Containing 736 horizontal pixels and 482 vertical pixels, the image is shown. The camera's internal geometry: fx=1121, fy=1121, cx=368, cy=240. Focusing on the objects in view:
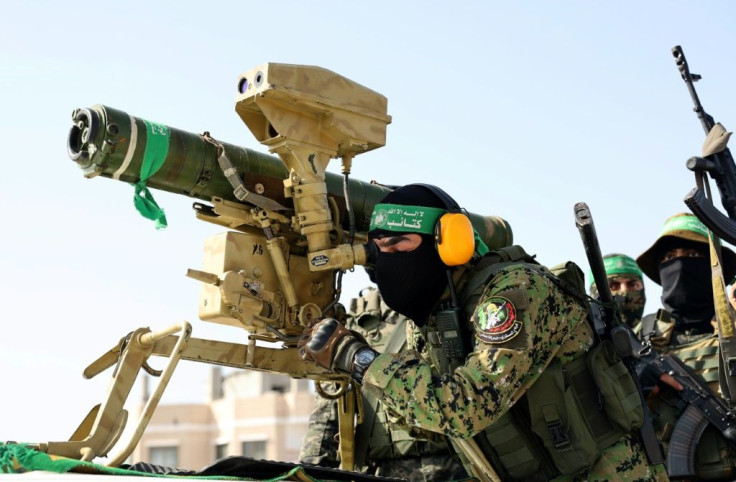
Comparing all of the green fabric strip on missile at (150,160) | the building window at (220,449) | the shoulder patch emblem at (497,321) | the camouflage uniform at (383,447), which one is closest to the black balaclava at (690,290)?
the camouflage uniform at (383,447)

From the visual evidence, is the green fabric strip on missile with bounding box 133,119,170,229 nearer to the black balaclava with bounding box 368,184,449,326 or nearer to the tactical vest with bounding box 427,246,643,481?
the black balaclava with bounding box 368,184,449,326

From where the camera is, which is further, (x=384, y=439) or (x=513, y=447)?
(x=384, y=439)

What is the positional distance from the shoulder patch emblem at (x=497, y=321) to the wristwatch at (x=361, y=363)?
460 mm

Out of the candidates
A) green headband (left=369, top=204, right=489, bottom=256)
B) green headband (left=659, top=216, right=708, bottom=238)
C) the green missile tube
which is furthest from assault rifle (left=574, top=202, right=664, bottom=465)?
green headband (left=659, top=216, right=708, bottom=238)

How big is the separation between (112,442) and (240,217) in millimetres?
1257

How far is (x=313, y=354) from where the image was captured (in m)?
4.75

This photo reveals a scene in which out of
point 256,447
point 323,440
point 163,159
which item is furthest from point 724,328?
point 256,447

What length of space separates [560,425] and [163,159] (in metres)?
2.14

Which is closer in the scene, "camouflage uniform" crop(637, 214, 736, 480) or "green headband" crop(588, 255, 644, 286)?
"camouflage uniform" crop(637, 214, 736, 480)

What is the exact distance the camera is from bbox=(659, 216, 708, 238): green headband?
801cm

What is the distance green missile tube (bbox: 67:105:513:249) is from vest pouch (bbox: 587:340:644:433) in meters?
1.51

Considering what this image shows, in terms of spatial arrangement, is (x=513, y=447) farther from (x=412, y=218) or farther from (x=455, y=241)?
(x=412, y=218)

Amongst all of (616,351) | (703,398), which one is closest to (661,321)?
(703,398)

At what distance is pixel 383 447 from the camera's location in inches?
269
